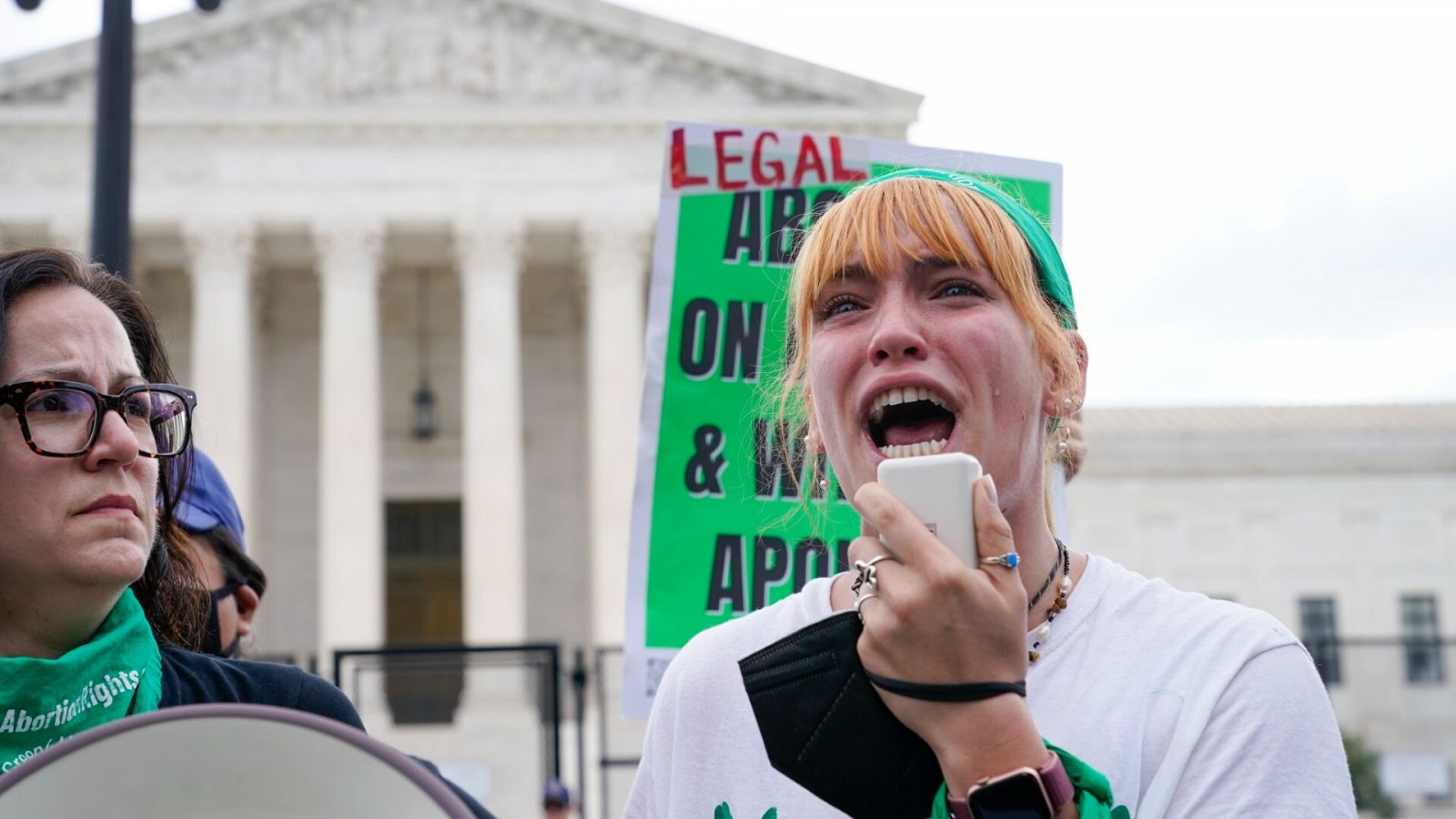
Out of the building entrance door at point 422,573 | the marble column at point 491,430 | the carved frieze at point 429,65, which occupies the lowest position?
the building entrance door at point 422,573

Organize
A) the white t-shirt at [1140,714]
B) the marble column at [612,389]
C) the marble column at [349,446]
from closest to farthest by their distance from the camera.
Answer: the white t-shirt at [1140,714] < the marble column at [349,446] < the marble column at [612,389]

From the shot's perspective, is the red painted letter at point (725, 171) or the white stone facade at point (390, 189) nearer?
the red painted letter at point (725, 171)

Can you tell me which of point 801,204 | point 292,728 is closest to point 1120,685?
point 292,728

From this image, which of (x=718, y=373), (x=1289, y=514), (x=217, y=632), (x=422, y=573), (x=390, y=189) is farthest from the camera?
(x=1289, y=514)

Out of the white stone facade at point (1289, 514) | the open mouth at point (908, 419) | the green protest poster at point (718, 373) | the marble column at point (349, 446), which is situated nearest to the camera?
the open mouth at point (908, 419)

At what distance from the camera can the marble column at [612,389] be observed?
1356 inches

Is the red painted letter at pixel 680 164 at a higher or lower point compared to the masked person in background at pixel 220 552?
higher

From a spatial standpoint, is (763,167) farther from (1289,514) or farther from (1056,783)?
(1289,514)

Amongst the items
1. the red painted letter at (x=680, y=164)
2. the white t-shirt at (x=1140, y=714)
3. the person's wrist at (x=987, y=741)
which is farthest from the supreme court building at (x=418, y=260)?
the person's wrist at (x=987, y=741)

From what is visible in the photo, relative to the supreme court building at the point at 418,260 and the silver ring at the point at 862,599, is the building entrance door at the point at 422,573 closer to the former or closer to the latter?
the supreme court building at the point at 418,260

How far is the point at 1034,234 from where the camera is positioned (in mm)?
2146

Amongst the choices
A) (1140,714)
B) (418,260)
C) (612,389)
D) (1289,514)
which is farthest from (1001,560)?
(1289,514)

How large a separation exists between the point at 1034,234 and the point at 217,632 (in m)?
2.42

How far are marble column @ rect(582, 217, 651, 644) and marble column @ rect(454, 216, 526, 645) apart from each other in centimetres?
167
